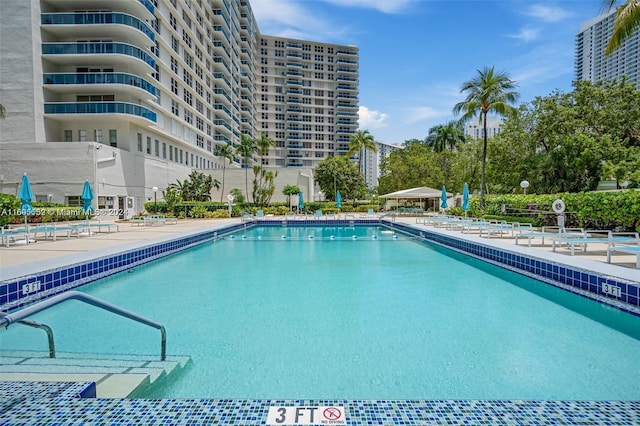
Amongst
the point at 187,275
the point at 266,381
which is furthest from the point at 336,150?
the point at 266,381

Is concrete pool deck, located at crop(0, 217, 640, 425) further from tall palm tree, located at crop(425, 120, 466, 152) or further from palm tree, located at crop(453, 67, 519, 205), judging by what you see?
tall palm tree, located at crop(425, 120, 466, 152)

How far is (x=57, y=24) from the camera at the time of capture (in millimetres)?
27984

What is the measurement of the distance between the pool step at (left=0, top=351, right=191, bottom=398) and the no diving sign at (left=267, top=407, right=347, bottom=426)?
1.50m

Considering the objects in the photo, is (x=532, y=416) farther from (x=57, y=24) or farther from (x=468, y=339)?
(x=57, y=24)

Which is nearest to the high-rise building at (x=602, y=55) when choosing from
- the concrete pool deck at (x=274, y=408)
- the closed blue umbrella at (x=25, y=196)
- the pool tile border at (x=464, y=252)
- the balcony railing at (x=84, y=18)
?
the pool tile border at (x=464, y=252)

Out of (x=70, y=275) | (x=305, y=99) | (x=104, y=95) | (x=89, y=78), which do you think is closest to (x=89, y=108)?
(x=104, y=95)

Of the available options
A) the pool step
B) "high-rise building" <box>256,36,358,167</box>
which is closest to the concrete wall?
the pool step

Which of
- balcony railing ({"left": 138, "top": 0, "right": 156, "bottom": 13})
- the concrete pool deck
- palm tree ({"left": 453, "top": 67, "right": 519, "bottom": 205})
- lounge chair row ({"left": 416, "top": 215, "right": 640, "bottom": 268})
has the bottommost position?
the concrete pool deck

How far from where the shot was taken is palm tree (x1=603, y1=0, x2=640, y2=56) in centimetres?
992

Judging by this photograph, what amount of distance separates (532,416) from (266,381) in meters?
2.38

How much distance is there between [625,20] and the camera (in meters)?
10.1

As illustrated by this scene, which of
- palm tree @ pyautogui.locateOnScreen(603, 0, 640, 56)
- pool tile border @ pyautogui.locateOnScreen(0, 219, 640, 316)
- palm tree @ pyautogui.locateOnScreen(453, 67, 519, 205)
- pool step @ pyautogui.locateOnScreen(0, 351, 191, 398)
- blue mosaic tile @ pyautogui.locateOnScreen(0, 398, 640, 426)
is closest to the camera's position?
blue mosaic tile @ pyautogui.locateOnScreen(0, 398, 640, 426)

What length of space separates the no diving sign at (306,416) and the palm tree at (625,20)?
12.7m

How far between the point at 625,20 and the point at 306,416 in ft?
42.2
